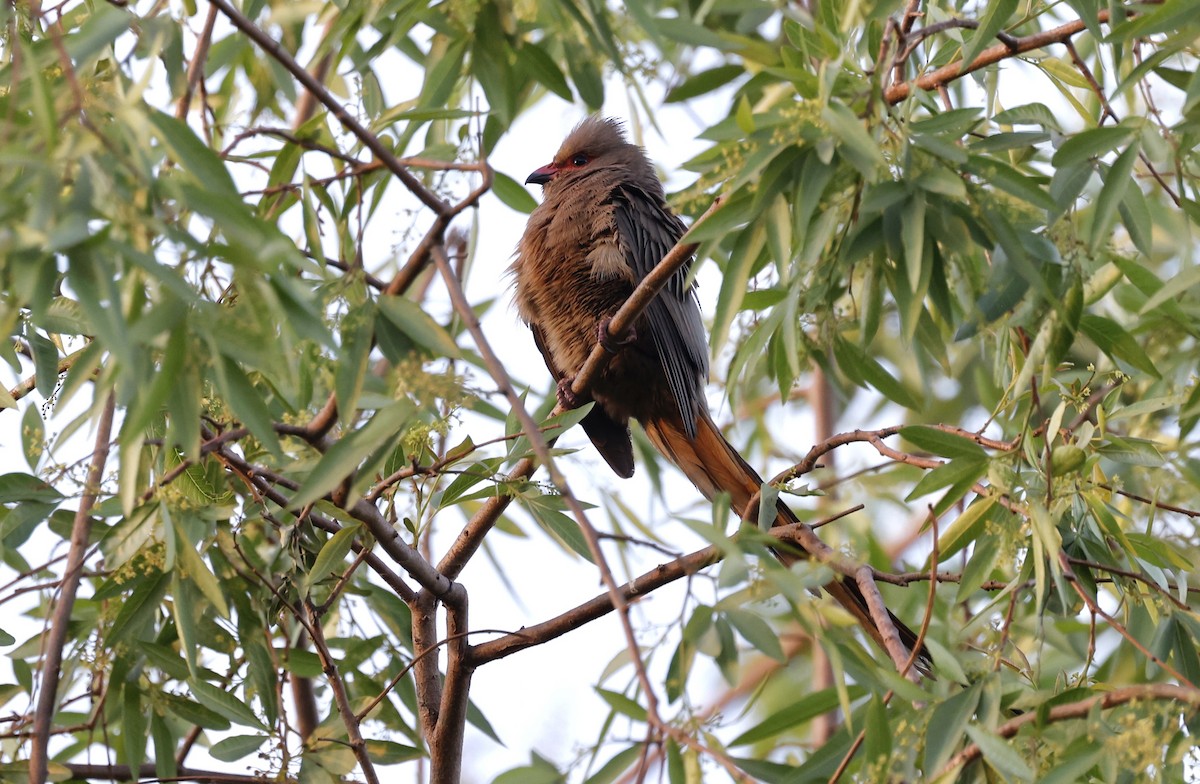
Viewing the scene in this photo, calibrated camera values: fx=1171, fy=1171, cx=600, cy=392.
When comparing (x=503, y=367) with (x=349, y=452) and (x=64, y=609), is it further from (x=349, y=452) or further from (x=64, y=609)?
(x=64, y=609)

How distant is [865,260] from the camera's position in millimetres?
1968

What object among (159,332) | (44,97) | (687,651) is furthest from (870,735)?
(44,97)

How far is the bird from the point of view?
3.80m

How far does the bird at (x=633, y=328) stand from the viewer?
3.80 meters

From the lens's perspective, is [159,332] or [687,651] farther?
[687,651]

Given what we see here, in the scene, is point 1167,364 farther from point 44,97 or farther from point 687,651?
point 44,97

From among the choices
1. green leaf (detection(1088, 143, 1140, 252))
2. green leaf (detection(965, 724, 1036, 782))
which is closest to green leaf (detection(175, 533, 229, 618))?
green leaf (detection(965, 724, 1036, 782))

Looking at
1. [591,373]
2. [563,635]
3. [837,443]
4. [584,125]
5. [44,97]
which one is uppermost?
[584,125]

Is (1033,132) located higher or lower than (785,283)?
higher

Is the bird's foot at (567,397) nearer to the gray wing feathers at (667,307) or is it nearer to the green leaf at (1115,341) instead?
the gray wing feathers at (667,307)

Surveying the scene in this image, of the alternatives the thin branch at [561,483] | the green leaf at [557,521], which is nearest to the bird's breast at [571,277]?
the green leaf at [557,521]

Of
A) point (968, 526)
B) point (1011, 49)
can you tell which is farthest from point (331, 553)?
point (1011, 49)

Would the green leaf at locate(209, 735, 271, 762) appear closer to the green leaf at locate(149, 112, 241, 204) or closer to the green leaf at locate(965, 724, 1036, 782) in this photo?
the green leaf at locate(149, 112, 241, 204)

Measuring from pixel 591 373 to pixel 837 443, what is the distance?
82 cm
